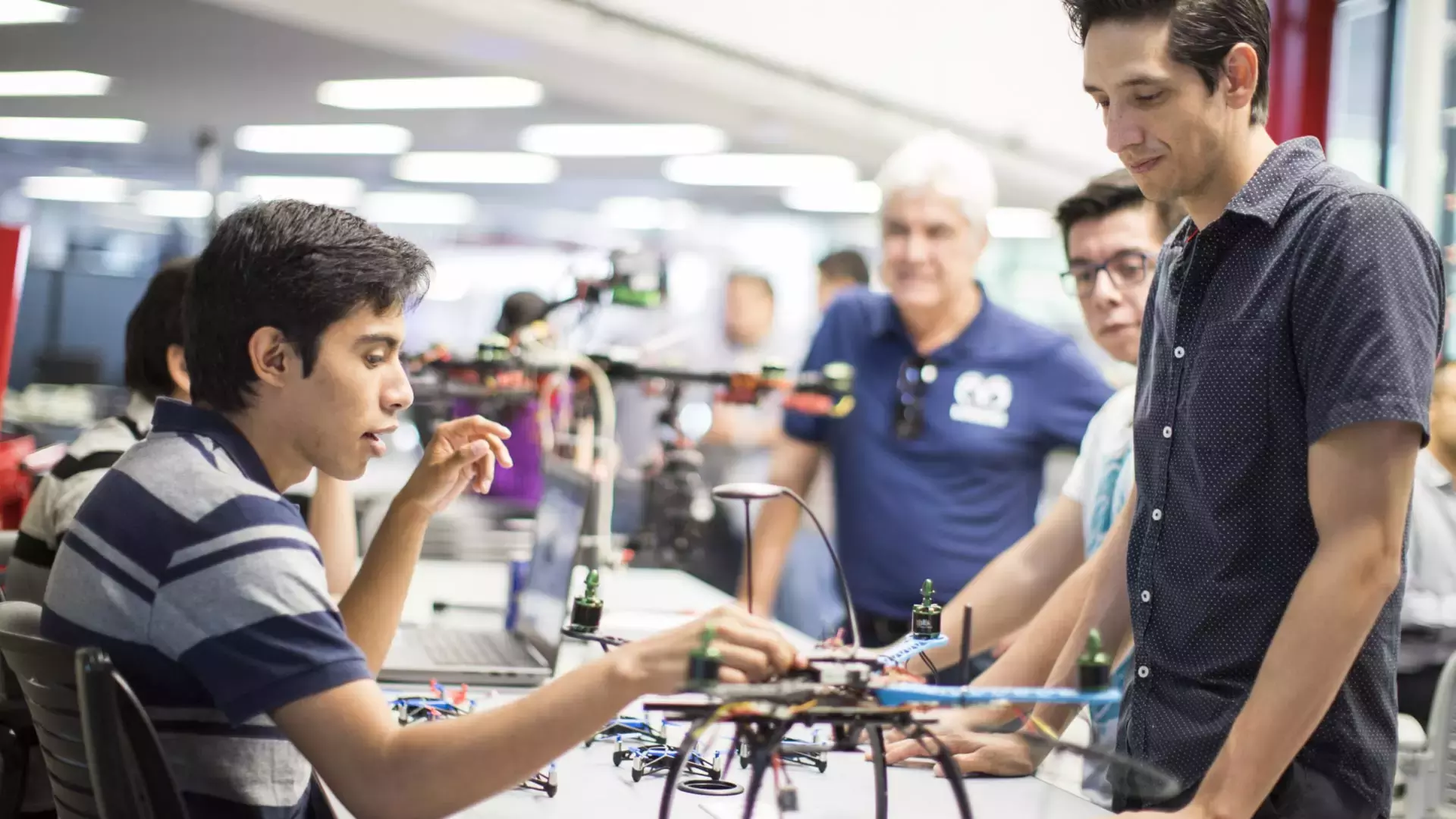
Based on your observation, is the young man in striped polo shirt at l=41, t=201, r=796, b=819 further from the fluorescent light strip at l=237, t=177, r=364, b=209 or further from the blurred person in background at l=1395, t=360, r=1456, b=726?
the fluorescent light strip at l=237, t=177, r=364, b=209

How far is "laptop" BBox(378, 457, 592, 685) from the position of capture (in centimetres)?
228

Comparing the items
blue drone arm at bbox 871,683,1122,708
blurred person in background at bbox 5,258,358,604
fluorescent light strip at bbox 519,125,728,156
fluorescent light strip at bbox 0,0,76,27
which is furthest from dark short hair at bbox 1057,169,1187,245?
fluorescent light strip at bbox 519,125,728,156

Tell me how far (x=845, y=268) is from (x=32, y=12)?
Result: 440cm

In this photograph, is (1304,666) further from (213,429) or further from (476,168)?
(476,168)

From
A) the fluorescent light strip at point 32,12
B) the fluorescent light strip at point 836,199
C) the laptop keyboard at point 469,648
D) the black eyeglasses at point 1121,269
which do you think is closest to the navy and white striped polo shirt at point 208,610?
the laptop keyboard at point 469,648

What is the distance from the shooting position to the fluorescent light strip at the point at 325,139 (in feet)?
31.7

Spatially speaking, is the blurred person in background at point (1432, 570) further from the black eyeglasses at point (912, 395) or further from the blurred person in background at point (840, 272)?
the blurred person in background at point (840, 272)

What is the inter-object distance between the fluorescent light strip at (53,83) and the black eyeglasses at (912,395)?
22.9 ft

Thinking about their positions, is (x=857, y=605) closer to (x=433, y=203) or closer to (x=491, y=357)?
(x=491, y=357)

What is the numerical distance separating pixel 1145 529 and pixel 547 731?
664mm

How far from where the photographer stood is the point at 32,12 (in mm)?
6492

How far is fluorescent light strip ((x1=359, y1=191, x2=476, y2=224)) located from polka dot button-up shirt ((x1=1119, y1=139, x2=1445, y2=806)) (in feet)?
40.9

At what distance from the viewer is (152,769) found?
1111 millimetres

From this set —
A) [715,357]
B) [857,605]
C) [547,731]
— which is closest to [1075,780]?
[547,731]
